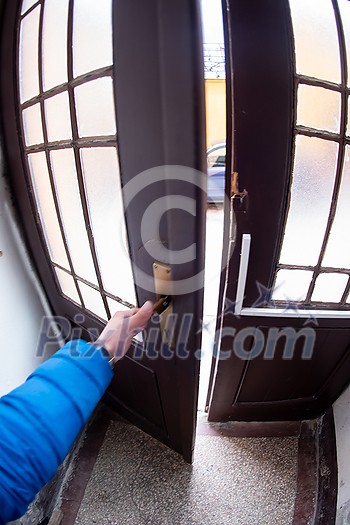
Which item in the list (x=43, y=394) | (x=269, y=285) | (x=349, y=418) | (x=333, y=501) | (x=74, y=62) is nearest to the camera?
(x=43, y=394)

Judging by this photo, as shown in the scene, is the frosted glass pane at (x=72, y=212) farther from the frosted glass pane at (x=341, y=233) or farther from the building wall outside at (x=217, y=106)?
the frosted glass pane at (x=341, y=233)

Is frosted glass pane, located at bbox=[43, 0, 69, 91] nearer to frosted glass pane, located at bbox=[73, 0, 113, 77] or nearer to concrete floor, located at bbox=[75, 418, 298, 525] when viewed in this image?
frosted glass pane, located at bbox=[73, 0, 113, 77]

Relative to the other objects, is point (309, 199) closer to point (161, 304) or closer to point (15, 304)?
point (161, 304)

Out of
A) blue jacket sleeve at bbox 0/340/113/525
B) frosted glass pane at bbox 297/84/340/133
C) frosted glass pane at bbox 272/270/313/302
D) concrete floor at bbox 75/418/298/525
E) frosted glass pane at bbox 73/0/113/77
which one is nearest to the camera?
blue jacket sleeve at bbox 0/340/113/525

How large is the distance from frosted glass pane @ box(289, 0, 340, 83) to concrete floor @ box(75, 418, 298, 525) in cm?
153

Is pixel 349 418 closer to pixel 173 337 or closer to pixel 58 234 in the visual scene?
pixel 173 337

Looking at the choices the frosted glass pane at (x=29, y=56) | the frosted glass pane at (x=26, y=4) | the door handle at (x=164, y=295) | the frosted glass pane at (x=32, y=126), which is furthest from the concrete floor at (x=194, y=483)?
the frosted glass pane at (x=26, y=4)

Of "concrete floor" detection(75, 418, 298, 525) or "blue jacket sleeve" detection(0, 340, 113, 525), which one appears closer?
"blue jacket sleeve" detection(0, 340, 113, 525)

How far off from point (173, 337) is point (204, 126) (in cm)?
58

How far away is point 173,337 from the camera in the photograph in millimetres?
907

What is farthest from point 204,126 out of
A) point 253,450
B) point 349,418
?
point 253,450

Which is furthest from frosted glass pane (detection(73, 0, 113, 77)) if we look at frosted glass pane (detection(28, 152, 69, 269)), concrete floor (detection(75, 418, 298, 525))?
concrete floor (detection(75, 418, 298, 525))

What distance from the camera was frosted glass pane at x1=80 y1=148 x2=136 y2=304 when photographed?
769 mm

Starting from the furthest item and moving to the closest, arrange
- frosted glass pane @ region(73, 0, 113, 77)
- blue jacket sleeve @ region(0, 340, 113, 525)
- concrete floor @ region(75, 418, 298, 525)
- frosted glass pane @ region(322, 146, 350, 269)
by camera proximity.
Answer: concrete floor @ region(75, 418, 298, 525)
frosted glass pane @ region(322, 146, 350, 269)
frosted glass pane @ region(73, 0, 113, 77)
blue jacket sleeve @ region(0, 340, 113, 525)
